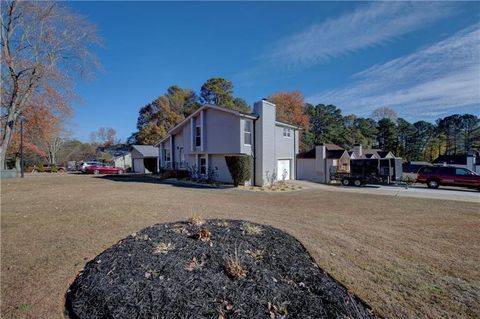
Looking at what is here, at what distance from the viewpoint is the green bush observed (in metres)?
15.7

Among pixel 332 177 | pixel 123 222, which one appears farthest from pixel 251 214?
pixel 332 177

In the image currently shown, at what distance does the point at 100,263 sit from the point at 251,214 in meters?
4.74

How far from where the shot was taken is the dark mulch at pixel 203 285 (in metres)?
2.87

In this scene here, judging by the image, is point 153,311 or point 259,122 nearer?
point 153,311

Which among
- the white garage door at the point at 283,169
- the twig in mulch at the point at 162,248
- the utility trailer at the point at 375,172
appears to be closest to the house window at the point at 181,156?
Result: the white garage door at the point at 283,169

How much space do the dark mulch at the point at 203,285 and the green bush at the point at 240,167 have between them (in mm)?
11137

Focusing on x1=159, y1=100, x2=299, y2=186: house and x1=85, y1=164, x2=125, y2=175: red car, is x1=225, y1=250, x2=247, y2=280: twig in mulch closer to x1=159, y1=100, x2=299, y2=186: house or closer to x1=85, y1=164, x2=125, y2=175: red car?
x1=159, y1=100, x2=299, y2=186: house

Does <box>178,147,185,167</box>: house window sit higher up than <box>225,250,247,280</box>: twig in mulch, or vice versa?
<box>178,147,185,167</box>: house window

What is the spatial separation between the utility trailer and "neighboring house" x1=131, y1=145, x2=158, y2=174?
23.1m

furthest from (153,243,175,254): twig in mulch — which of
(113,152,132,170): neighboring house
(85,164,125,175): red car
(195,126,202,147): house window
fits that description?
(113,152,132,170): neighboring house

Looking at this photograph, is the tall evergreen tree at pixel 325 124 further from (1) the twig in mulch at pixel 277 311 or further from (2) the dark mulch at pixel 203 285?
(1) the twig in mulch at pixel 277 311

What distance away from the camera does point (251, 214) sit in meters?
7.78

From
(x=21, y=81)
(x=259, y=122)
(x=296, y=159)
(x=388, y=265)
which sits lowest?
(x=388, y=265)

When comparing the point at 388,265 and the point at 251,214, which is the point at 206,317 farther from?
the point at 251,214
